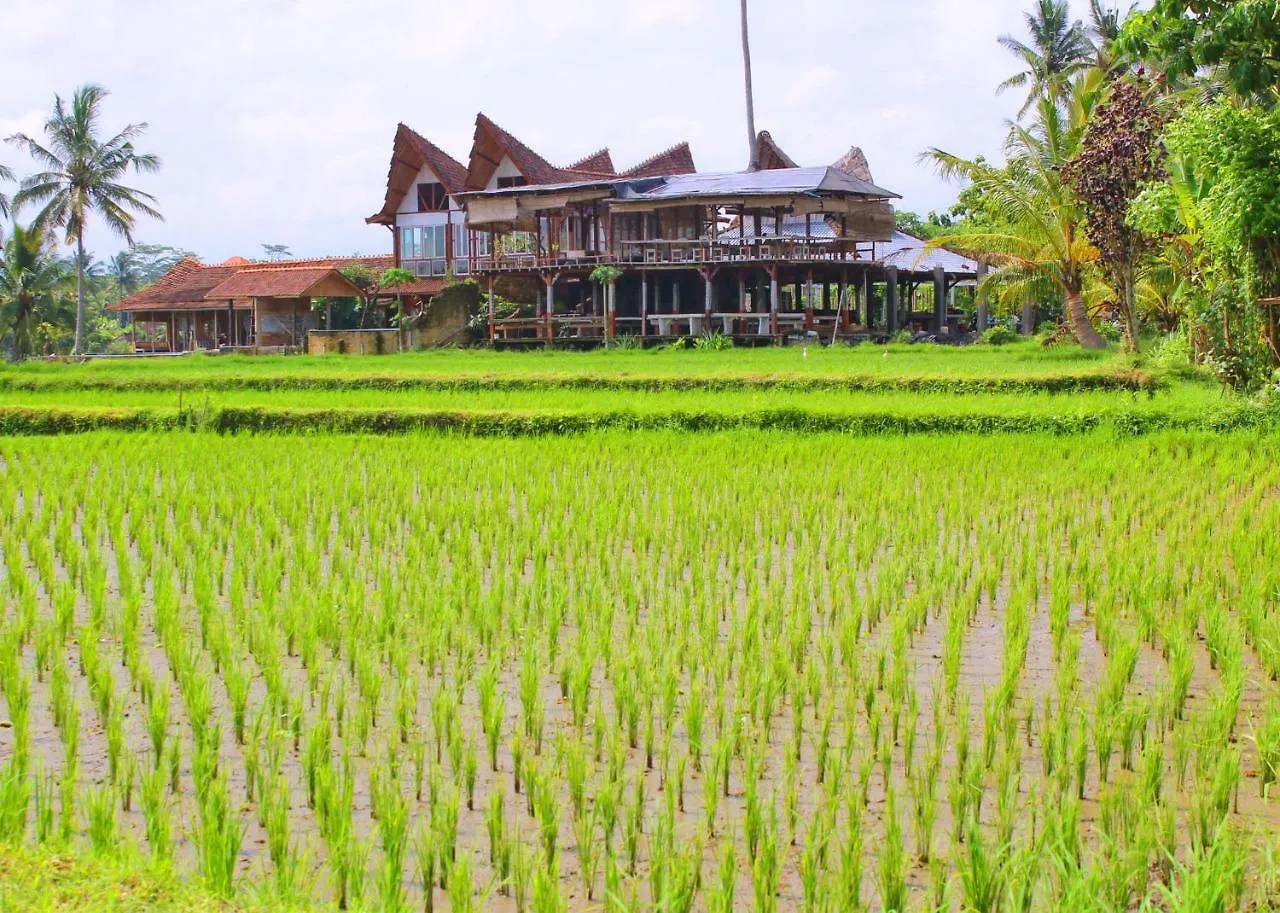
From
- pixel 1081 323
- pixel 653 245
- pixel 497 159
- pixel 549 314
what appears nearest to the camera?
pixel 1081 323

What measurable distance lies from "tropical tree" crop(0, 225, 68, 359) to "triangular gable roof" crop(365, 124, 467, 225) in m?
7.55

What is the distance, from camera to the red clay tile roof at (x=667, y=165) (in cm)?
3222

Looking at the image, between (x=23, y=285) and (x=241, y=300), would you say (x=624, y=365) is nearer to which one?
(x=241, y=300)

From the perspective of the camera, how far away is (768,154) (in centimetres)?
3153

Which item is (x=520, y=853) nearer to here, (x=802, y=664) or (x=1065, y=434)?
(x=802, y=664)

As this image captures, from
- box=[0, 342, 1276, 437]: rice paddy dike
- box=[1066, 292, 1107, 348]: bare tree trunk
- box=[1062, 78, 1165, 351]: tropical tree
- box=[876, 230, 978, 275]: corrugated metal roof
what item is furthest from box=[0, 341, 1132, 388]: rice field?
box=[876, 230, 978, 275]: corrugated metal roof

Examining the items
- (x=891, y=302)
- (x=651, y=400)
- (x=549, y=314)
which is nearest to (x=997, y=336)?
(x=891, y=302)

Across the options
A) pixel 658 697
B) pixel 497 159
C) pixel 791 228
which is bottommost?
pixel 658 697

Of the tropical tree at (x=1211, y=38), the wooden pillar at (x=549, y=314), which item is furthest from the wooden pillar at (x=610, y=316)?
the tropical tree at (x=1211, y=38)

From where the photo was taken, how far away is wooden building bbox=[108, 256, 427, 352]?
1150 inches

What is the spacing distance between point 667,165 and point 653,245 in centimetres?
645

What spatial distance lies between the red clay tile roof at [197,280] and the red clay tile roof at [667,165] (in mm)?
5934

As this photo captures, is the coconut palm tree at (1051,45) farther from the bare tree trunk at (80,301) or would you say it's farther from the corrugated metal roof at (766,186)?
the bare tree trunk at (80,301)

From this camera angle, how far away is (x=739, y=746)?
3.47 meters
